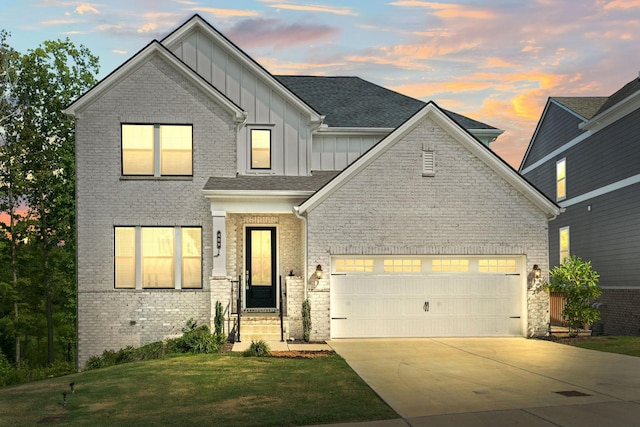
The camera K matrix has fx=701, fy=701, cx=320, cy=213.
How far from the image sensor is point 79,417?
10547 millimetres

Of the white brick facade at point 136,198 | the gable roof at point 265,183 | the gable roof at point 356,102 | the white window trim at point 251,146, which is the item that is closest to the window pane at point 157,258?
the white brick facade at point 136,198

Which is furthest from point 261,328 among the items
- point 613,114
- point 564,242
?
point 564,242

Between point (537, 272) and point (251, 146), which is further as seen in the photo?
point (251, 146)

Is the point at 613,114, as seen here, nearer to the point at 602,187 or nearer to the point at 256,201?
the point at 602,187

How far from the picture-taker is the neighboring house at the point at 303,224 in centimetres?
2156

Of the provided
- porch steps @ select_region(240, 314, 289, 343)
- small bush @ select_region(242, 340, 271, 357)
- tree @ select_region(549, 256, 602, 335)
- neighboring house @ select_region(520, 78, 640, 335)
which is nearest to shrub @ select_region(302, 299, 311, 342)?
porch steps @ select_region(240, 314, 289, 343)

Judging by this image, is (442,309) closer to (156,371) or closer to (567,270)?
(567,270)

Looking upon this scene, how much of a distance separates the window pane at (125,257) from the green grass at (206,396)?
20.5 feet

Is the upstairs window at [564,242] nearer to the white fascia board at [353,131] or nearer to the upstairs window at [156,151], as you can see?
the white fascia board at [353,131]

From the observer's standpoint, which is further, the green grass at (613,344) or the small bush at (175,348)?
the small bush at (175,348)

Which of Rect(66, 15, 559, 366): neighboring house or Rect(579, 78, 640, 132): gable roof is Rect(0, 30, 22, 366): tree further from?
Rect(579, 78, 640, 132): gable roof

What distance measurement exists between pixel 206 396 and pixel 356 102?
17851 mm

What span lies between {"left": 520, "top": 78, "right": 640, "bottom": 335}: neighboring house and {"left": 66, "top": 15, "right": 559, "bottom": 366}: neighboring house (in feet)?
16.3

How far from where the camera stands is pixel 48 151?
3394 centimetres
